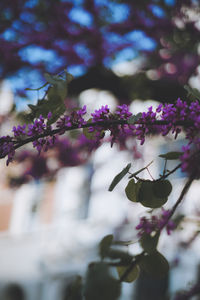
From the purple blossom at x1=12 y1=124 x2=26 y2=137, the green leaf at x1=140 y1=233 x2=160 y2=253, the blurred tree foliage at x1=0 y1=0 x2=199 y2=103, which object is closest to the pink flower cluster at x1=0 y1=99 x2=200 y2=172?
the purple blossom at x1=12 y1=124 x2=26 y2=137

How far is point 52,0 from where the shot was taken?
6.65 ft

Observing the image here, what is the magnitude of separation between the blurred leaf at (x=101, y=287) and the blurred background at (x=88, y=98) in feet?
0.73

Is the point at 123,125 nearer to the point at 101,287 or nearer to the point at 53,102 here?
the point at 53,102

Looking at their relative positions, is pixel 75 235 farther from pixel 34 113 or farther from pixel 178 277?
pixel 34 113

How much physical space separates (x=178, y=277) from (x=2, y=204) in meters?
4.24

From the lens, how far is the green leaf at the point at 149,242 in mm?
596

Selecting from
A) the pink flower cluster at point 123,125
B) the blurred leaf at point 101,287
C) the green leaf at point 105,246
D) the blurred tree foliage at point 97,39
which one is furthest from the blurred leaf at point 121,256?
the blurred tree foliage at point 97,39

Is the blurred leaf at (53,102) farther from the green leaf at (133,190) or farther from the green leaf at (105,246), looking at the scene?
the green leaf at (105,246)

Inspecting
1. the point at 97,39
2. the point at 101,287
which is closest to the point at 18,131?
the point at 101,287

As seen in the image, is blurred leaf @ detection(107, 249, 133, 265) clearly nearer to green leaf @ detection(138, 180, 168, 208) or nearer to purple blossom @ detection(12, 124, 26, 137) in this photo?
green leaf @ detection(138, 180, 168, 208)

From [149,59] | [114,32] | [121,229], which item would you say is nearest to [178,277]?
[121,229]

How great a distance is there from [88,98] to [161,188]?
165 inches

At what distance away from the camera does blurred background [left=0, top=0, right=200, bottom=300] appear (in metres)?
1.89

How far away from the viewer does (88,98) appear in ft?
15.2
